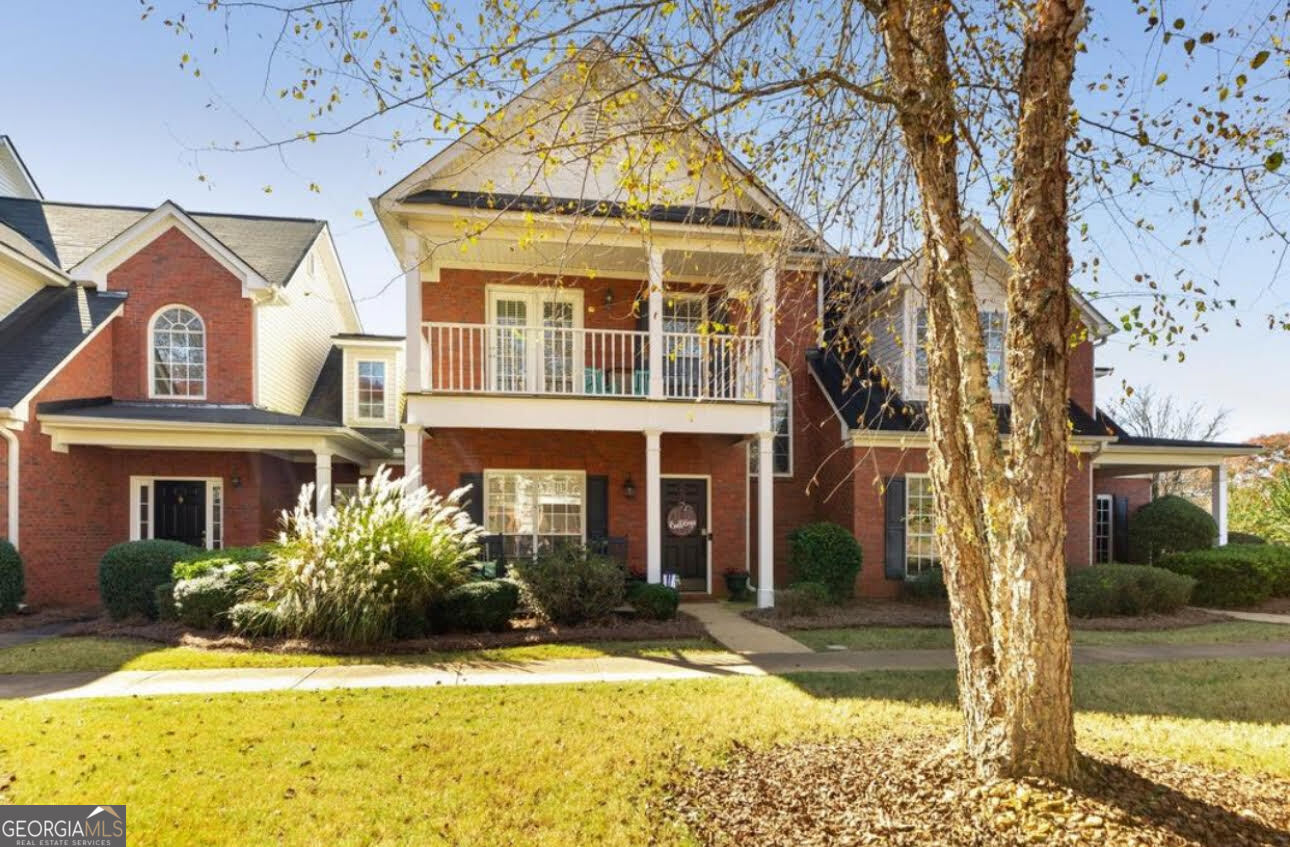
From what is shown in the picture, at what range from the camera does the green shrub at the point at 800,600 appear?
11.1 meters

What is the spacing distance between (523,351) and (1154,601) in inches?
473

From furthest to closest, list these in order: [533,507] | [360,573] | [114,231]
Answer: [114,231], [533,507], [360,573]

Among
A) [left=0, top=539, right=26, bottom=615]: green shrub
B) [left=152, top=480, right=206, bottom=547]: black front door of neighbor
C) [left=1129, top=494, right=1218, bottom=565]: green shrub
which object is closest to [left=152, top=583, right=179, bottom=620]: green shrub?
[left=0, top=539, right=26, bottom=615]: green shrub

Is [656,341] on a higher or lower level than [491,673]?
higher

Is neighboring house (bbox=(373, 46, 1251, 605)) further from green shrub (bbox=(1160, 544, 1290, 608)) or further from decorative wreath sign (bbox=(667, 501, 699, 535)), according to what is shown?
green shrub (bbox=(1160, 544, 1290, 608))

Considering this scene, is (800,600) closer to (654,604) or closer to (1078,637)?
(654,604)

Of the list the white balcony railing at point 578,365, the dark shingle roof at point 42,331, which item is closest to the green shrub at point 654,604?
the white balcony railing at point 578,365

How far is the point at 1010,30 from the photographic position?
5148 mm

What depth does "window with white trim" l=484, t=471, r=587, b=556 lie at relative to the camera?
1299cm

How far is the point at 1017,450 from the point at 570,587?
22.9 ft

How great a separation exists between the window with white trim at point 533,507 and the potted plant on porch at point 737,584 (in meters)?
2.99

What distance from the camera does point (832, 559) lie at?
39.4ft

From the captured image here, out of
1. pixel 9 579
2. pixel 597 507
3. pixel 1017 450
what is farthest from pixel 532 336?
pixel 1017 450

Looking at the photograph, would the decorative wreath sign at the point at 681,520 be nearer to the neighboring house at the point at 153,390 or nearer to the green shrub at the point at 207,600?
the neighboring house at the point at 153,390
